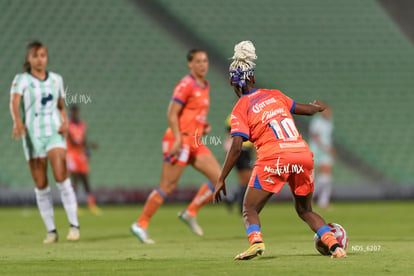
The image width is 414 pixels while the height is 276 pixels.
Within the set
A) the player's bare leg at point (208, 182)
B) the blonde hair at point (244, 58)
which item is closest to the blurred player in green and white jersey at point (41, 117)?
the player's bare leg at point (208, 182)

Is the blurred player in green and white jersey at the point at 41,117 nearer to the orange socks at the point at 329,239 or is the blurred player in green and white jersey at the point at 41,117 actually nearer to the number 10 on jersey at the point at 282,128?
the number 10 on jersey at the point at 282,128

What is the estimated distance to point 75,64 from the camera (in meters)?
23.5

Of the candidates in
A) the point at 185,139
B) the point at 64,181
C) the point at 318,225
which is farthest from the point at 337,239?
the point at 64,181

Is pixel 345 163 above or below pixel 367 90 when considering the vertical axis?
below

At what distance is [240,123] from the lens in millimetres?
7758

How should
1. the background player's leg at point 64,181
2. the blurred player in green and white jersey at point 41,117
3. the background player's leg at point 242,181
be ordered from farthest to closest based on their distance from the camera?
the background player's leg at point 242,181 → the background player's leg at point 64,181 → the blurred player in green and white jersey at point 41,117

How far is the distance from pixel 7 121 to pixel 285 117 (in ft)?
52.3

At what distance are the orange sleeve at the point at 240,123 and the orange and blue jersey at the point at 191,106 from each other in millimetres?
3093

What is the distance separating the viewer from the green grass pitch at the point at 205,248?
23.4 feet

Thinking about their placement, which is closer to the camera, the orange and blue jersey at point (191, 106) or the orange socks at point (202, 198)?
the orange and blue jersey at point (191, 106)

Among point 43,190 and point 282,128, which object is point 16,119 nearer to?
point 43,190

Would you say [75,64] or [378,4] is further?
[378,4]

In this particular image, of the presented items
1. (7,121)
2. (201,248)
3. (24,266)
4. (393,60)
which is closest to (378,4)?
(393,60)

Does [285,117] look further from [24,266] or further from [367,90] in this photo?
[367,90]
